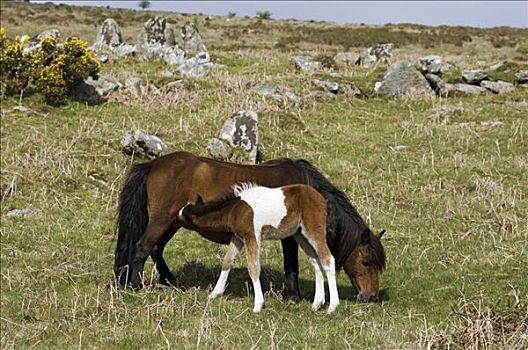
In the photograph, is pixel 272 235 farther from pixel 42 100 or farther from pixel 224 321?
pixel 42 100

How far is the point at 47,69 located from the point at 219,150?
20.9ft

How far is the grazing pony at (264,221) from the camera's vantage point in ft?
26.2

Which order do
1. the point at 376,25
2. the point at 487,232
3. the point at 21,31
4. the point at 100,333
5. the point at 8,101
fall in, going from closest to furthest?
the point at 100,333, the point at 487,232, the point at 8,101, the point at 21,31, the point at 376,25

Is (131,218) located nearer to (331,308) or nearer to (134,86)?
(331,308)

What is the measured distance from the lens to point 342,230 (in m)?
8.48

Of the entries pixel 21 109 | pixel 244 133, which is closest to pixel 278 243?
pixel 244 133

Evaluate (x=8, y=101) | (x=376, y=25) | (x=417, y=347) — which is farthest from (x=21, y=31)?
(x=417, y=347)

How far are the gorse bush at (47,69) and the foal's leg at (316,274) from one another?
1204cm

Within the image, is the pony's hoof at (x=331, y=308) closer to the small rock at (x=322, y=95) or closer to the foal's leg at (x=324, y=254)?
the foal's leg at (x=324, y=254)

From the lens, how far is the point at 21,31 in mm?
42406

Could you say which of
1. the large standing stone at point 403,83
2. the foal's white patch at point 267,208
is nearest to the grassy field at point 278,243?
the large standing stone at point 403,83

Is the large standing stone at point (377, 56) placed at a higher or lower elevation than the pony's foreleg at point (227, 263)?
higher

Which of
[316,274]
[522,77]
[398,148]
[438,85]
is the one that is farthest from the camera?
[522,77]

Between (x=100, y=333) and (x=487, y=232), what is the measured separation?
684 cm
